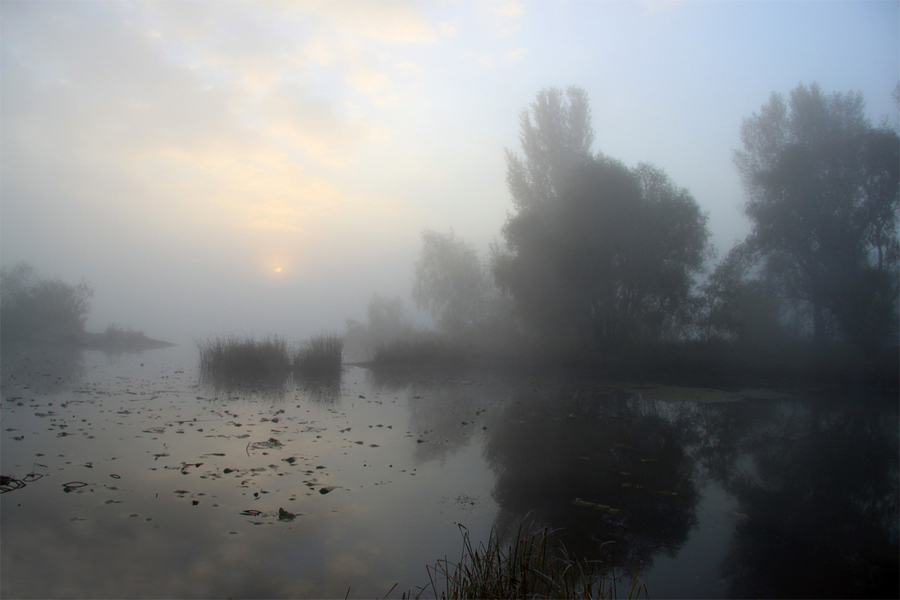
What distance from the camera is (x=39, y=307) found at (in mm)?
34094

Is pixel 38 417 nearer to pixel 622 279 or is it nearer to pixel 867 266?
pixel 622 279

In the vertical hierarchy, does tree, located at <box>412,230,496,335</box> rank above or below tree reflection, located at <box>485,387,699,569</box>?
above

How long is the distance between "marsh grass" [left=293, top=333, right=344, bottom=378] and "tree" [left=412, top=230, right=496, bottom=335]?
16.5m

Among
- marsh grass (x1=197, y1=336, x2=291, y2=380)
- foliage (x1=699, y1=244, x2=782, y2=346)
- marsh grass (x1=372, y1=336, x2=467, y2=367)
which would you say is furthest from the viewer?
marsh grass (x1=372, y1=336, x2=467, y2=367)

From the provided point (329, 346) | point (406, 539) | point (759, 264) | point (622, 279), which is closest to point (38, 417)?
point (406, 539)

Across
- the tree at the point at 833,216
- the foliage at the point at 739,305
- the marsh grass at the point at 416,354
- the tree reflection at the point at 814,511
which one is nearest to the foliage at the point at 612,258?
the foliage at the point at 739,305

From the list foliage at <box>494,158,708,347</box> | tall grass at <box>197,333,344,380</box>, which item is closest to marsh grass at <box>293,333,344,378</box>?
tall grass at <box>197,333,344,380</box>

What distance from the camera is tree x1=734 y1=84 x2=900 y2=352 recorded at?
16734 millimetres

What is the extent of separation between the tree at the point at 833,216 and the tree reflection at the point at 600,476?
38.7 ft

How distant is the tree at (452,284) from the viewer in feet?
114

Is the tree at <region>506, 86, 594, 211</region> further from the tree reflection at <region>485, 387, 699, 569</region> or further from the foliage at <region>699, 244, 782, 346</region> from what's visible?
the tree reflection at <region>485, 387, 699, 569</region>

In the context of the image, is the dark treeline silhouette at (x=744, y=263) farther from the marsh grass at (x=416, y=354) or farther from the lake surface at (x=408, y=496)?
the lake surface at (x=408, y=496)

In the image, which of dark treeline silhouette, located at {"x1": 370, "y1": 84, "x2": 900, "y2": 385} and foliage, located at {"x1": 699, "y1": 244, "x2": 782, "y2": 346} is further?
foliage, located at {"x1": 699, "y1": 244, "x2": 782, "y2": 346}

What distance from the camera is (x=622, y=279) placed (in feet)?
66.0
